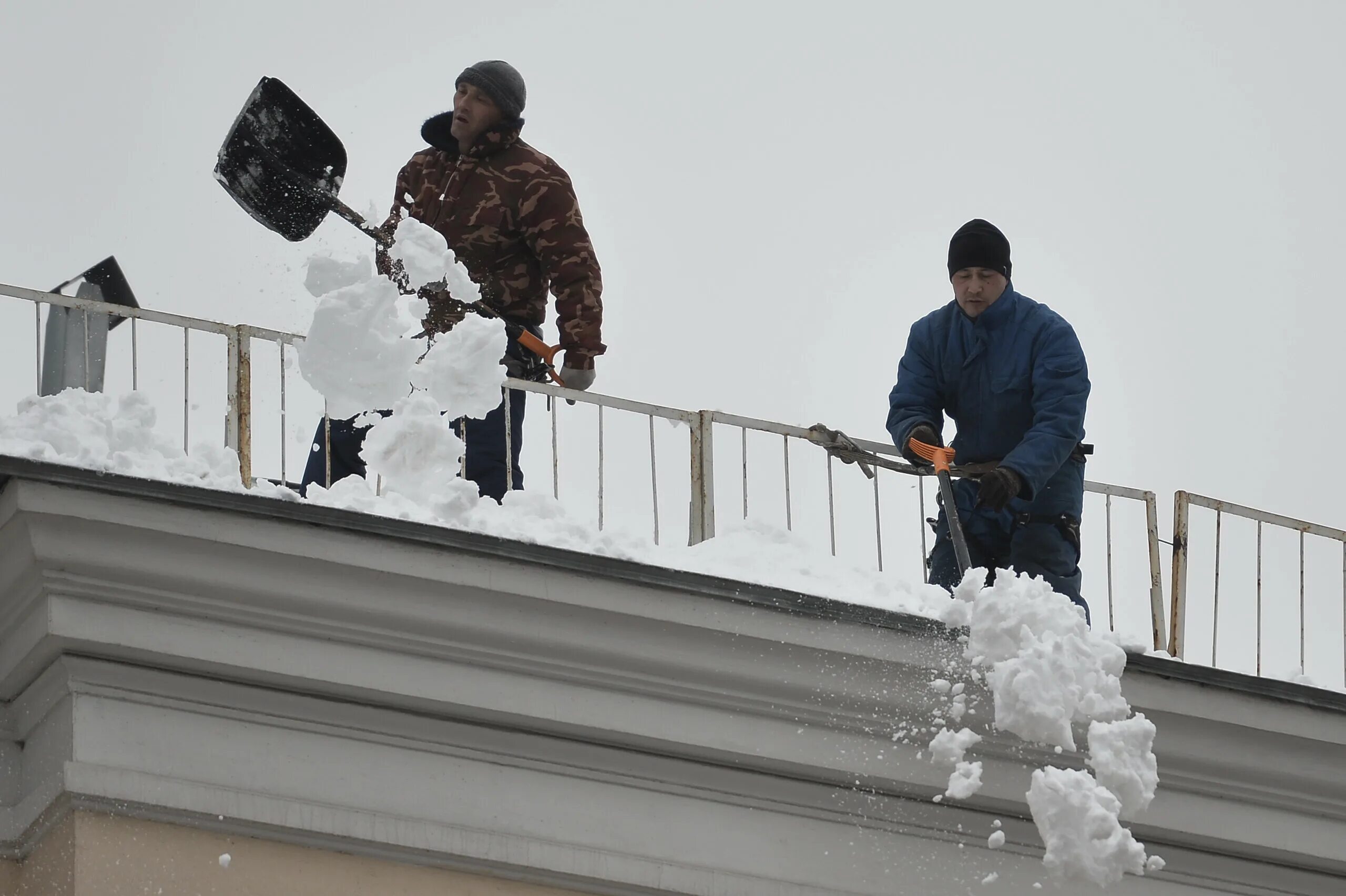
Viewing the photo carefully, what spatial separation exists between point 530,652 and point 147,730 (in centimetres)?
97

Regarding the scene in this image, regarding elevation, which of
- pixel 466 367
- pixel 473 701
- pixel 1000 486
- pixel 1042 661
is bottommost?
pixel 473 701

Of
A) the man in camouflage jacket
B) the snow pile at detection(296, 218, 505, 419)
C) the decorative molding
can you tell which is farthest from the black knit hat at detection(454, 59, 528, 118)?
the decorative molding

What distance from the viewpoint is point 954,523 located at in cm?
728

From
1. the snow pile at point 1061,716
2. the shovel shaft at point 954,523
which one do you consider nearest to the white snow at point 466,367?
the shovel shaft at point 954,523

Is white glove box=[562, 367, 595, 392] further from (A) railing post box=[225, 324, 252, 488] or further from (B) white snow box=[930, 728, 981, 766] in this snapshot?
(B) white snow box=[930, 728, 981, 766]

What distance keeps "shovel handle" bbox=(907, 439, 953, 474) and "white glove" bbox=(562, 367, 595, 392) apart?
1.07m

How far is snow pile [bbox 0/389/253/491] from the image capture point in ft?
19.7

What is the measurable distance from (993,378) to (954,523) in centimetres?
55

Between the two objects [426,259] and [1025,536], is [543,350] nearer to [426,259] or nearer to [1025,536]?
[426,259]

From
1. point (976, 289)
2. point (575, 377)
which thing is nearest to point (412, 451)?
point (575, 377)

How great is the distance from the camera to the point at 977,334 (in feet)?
25.0

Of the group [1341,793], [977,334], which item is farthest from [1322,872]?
[977,334]

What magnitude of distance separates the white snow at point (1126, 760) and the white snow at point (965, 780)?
303 millimetres

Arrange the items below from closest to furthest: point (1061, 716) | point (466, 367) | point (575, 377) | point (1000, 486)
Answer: point (1061, 716) → point (466, 367) → point (1000, 486) → point (575, 377)
